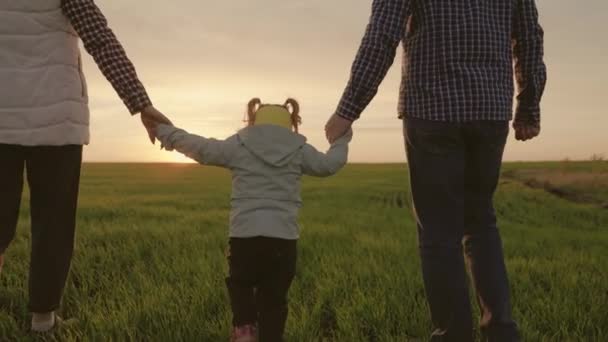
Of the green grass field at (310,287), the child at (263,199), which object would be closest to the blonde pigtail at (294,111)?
the child at (263,199)

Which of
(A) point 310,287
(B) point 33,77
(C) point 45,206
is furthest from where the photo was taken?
(A) point 310,287

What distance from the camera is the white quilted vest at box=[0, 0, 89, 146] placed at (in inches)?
111

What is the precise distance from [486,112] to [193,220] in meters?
6.02

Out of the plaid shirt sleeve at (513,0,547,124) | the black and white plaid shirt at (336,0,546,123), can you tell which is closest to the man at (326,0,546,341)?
the black and white plaid shirt at (336,0,546,123)

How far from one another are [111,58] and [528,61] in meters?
2.34

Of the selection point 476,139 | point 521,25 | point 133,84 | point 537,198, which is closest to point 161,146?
point 133,84

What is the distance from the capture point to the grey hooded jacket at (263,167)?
2.67 meters

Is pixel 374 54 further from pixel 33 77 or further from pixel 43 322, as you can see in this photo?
pixel 43 322

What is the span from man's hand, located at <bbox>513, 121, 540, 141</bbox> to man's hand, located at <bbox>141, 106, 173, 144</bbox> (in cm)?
206

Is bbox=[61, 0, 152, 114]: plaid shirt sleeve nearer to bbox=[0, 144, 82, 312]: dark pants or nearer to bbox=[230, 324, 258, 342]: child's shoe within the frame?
bbox=[0, 144, 82, 312]: dark pants

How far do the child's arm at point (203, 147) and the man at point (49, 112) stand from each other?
0.30 metres

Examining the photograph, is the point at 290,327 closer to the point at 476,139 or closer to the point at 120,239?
the point at 476,139

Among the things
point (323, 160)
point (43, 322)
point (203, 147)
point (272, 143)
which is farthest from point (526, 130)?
point (43, 322)

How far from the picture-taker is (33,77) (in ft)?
9.37
